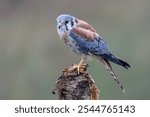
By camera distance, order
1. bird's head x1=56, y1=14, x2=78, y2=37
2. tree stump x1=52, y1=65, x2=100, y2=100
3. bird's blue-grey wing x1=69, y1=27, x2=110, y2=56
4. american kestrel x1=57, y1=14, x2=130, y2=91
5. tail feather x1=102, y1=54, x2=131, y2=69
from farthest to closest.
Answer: bird's blue-grey wing x1=69, y1=27, x2=110, y2=56 < american kestrel x1=57, y1=14, x2=130, y2=91 < bird's head x1=56, y1=14, x2=78, y2=37 < tail feather x1=102, y1=54, x2=131, y2=69 < tree stump x1=52, y1=65, x2=100, y2=100

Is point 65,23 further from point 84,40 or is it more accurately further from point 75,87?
point 75,87

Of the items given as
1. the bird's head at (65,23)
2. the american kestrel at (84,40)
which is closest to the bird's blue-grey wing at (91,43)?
the american kestrel at (84,40)

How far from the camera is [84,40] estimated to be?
12.9 meters

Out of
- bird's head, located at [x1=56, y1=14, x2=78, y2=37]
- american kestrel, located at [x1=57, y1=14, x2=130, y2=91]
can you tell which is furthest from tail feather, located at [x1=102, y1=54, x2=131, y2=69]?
bird's head, located at [x1=56, y1=14, x2=78, y2=37]

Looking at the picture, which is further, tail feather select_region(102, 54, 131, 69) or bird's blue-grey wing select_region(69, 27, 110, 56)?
bird's blue-grey wing select_region(69, 27, 110, 56)

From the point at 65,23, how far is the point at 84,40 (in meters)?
0.75

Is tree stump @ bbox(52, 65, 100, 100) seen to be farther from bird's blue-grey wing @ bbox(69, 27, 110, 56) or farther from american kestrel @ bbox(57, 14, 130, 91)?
bird's blue-grey wing @ bbox(69, 27, 110, 56)

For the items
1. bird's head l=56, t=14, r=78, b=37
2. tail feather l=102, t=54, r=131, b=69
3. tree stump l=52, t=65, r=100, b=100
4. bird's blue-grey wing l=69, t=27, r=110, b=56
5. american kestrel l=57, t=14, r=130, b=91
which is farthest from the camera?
bird's blue-grey wing l=69, t=27, r=110, b=56

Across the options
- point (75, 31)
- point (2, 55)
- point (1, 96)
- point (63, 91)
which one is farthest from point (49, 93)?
point (63, 91)

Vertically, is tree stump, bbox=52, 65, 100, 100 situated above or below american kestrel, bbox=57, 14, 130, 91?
below

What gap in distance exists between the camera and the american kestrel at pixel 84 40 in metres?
12.4

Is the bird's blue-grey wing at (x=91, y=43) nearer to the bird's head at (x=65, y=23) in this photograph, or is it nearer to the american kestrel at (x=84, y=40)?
the american kestrel at (x=84, y=40)

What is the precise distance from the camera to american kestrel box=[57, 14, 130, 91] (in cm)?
1235

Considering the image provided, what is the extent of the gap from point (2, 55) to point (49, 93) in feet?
7.20
